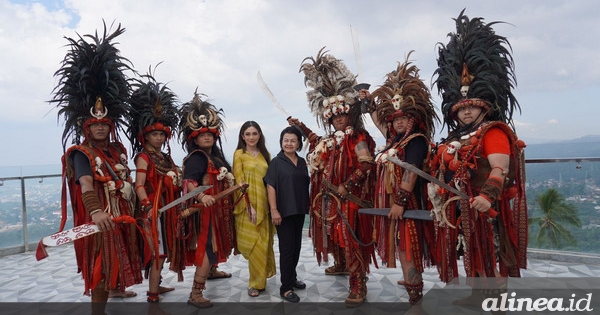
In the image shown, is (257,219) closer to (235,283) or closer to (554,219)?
(235,283)

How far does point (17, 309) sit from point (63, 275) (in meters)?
0.97

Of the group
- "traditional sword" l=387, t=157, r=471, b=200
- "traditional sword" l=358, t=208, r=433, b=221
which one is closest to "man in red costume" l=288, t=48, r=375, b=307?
"traditional sword" l=358, t=208, r=433, b=221

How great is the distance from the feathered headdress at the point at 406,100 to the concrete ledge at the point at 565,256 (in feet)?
8.24

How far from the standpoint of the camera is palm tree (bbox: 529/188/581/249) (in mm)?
4156

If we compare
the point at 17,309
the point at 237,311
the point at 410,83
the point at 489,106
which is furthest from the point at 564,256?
the point at 17,309

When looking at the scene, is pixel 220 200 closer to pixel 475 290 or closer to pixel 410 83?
pixel 410 83

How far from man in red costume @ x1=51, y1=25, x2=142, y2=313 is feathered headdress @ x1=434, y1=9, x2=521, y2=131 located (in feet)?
8.63

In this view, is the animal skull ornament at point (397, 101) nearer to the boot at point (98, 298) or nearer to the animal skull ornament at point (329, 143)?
the animal skull ornament at point (329, 143)

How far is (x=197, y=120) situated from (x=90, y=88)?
877 millimetres

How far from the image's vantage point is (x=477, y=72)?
2760 millimetres

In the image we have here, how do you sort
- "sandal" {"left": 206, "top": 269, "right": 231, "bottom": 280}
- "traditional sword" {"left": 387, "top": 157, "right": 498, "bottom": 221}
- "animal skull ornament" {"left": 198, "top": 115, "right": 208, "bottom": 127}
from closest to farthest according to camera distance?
"traditional sword" {"left": 387, "top": 157, "right": 498, "bottom": 221}, "animal skull ornament" {"left": 198, "top": 115, "right": 208, "bottom": 127}, "sandal" {"left": 206, "top": 269, "right": 231, "bottom": 280}

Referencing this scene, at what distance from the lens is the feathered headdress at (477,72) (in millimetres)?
2701

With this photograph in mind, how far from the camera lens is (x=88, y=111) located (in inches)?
119

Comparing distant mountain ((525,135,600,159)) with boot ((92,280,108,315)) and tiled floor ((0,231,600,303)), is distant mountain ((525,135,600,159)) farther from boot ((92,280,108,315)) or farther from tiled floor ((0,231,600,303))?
boot ((92,280,108,315))
